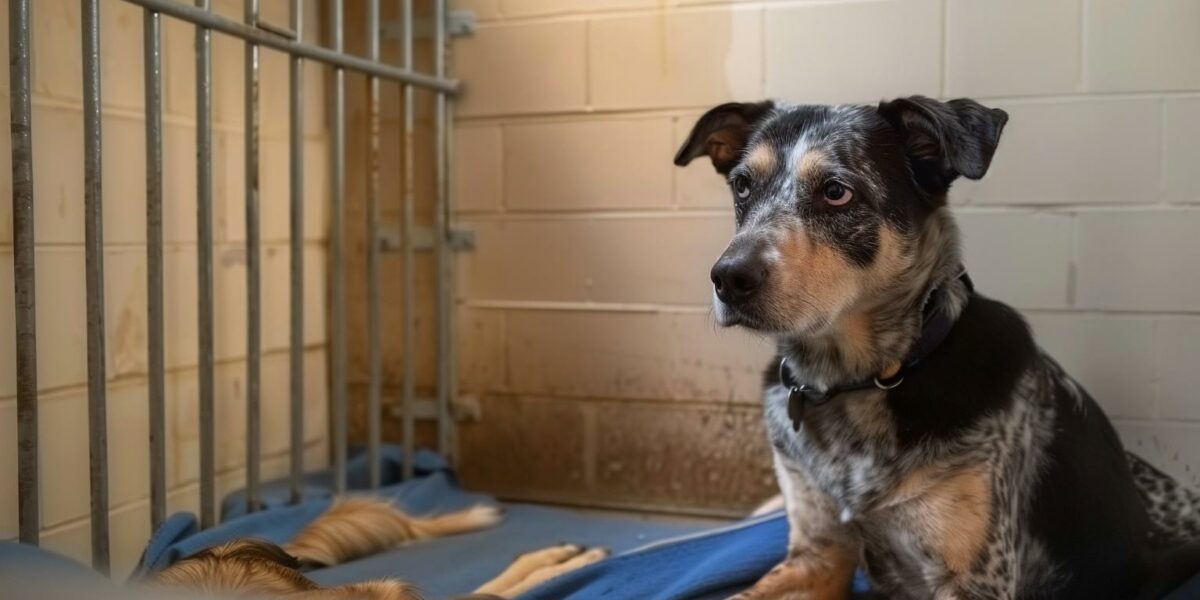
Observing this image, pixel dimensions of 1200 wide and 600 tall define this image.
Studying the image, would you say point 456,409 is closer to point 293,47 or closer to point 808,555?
point 293,47

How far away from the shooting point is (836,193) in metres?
1.97

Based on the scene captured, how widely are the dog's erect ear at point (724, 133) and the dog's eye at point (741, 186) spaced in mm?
177

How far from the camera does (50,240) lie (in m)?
2.36

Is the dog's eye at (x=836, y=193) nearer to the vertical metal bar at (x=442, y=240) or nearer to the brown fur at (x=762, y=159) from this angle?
the brown fur at (x=762, y=159)

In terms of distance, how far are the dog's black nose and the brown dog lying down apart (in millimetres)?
670

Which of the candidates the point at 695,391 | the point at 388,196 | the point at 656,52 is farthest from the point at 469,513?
the point at 656,52

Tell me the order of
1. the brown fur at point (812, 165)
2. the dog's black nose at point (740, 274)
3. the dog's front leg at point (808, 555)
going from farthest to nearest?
1. the dog's front leg at point (808, 555)
2. the brown fur at point (812, 165)
3. the dog's black nose at point (740, 274)

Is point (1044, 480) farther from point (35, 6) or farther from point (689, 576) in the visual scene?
point (35, 6)

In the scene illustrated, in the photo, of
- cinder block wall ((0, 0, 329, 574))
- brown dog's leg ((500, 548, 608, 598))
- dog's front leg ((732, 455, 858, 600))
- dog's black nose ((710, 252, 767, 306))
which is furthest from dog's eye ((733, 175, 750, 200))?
cinder block wall ((0, 0, 329, 574))

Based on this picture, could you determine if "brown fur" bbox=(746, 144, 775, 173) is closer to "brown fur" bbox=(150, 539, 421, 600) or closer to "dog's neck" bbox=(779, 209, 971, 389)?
"dog's neck" bbox=(779, 209, 971, 389)

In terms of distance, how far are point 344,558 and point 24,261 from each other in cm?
93

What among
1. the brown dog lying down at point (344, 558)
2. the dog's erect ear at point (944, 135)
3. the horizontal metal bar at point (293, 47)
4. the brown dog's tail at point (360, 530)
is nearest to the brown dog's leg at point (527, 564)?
the brown dog lying down at point (344, 558)

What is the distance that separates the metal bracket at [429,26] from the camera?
3.28 m

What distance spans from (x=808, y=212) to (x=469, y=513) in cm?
144
